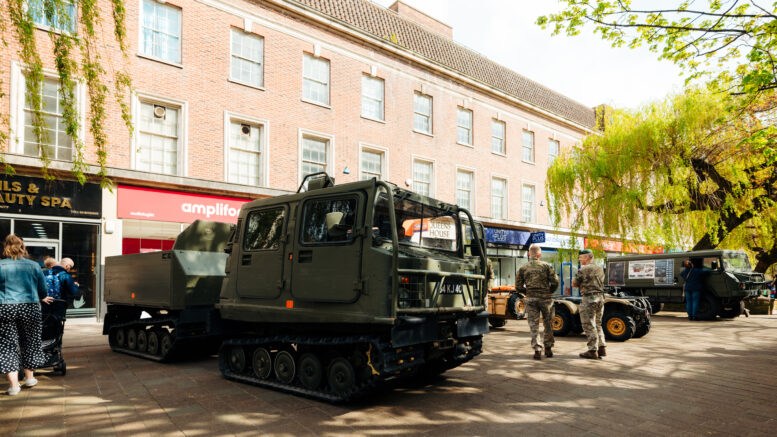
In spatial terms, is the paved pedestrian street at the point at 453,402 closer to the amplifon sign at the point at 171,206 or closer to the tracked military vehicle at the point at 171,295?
the tracked military vehicle at the point at 171,295

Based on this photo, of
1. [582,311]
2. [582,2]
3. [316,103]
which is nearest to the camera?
[582,2]

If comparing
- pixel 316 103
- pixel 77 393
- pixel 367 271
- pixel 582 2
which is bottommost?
pixel 77 393

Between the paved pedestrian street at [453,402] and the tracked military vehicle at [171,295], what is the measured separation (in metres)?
0.49

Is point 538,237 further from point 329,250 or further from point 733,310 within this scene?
point 329,250

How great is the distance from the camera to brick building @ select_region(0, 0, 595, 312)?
13344mm

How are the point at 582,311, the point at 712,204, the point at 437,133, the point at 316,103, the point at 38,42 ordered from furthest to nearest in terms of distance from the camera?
the point at 437,133, the point at 316,103, the point at 712,204, the point at 38,42, the point at 582,311

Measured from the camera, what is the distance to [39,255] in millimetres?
12602

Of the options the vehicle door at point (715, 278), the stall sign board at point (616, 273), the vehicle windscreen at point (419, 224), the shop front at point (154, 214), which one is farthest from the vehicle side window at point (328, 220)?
the stall sign board at point (616, 273)

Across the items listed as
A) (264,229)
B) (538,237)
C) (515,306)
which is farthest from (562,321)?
(538,237)

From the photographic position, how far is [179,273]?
7.80 m

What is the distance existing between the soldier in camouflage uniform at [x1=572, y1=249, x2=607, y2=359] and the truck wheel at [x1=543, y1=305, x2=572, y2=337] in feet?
9.78

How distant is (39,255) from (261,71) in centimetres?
868

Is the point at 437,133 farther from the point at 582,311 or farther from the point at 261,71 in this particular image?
the point at 582,311

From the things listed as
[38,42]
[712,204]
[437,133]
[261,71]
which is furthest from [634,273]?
[38,42]
